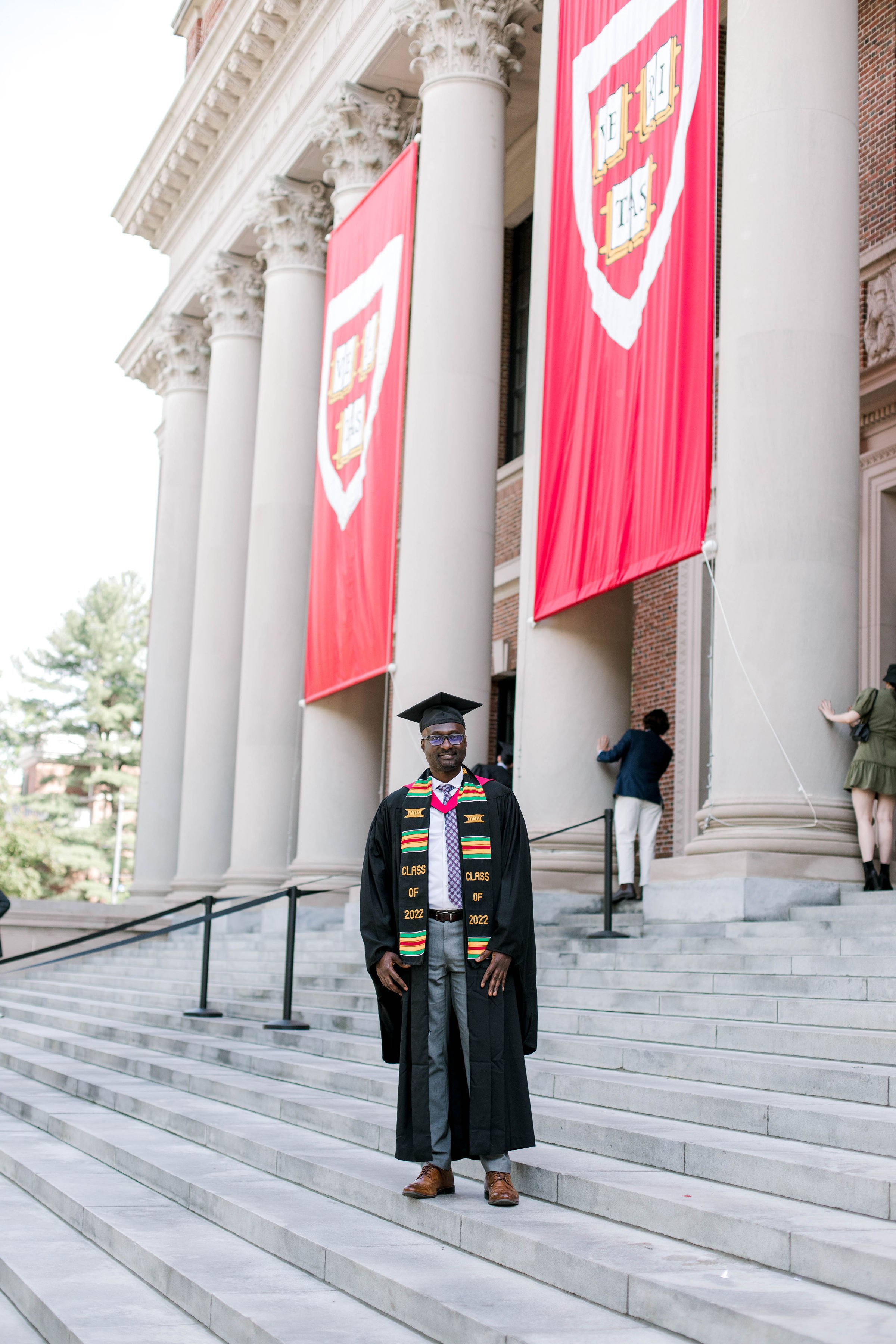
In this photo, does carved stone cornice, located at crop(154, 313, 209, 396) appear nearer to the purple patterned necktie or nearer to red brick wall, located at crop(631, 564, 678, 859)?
red brick wall, located at crop(631, 564, 678, 859)

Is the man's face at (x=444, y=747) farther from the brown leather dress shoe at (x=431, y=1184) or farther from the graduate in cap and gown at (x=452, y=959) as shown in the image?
the brown leather dress shoe at (x=431, y=1184)

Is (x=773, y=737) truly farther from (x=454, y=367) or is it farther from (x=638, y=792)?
(x=454, y=367)

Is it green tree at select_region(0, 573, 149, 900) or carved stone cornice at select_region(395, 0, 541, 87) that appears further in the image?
green tree at select_region(0, 573, 149, 900)

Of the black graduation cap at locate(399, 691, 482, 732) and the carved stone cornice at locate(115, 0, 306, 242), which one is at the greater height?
the carved stone cornice at locate(115, 0, 306, 242)

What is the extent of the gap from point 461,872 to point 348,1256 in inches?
56.8

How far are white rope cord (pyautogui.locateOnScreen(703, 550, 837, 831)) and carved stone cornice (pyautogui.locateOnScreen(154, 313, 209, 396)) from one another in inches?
692

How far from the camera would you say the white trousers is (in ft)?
40.6

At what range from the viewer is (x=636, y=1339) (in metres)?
4.04

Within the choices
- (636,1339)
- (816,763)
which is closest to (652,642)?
(816,763)

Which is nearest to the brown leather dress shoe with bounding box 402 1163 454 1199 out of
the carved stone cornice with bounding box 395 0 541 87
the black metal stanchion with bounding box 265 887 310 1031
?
the black metal stanchion with bounding box 265 887 310 1031

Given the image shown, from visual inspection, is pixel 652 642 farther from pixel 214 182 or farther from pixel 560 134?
pixel 214 182

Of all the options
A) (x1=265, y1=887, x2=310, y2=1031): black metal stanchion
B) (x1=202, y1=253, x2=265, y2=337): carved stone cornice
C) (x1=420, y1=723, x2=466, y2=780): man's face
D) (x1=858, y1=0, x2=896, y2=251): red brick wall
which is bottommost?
(x1=265, y1=887, x2=310, y2=1031): black metal stanchion

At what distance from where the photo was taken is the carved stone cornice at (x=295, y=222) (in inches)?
838

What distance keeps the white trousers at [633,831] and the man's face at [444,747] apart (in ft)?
21.7
